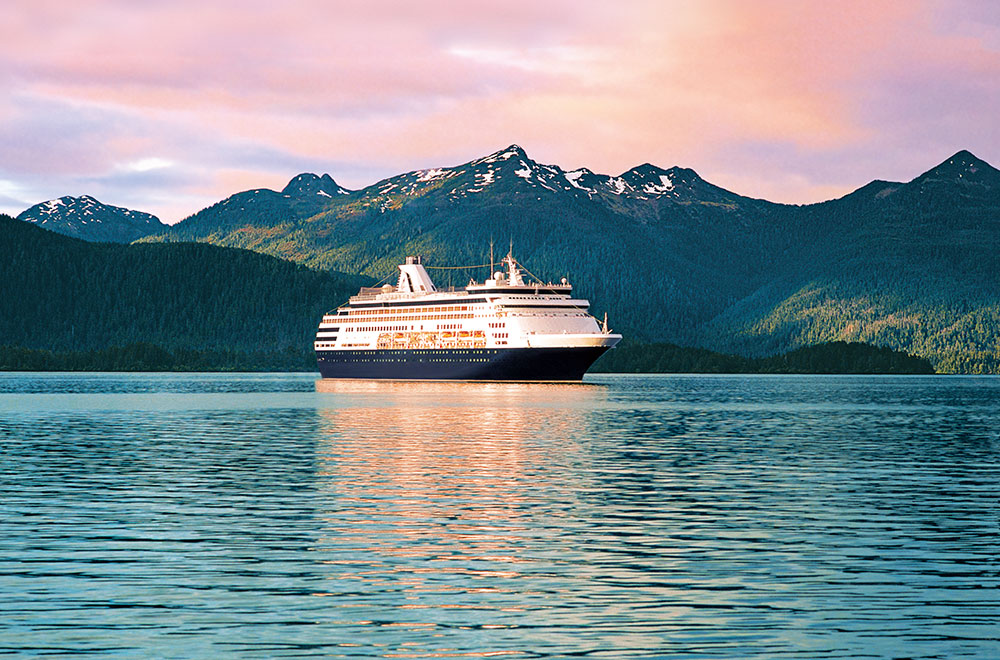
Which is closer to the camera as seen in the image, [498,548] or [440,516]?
[498,548]

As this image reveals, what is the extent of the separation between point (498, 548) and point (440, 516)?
272 inches

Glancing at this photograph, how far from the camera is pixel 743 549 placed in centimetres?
3534

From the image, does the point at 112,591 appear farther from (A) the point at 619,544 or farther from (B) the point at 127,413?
(B) the point at 127,413

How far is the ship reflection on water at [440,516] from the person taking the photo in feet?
92.7

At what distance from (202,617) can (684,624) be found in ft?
30.8

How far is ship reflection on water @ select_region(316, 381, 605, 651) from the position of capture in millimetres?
28266

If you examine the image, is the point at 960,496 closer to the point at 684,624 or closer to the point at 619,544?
the point at 619,544

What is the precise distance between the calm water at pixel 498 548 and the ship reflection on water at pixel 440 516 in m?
0.13

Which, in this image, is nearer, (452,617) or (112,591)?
(452,617)

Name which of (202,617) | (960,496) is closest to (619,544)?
(202,617)

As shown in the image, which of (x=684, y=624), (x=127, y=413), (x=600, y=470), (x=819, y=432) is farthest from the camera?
(x=127, y=413)

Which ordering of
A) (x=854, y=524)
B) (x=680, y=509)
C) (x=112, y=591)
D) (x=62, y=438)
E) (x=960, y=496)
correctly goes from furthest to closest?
(x=62, y=438) → (x=960, y=496) → (x=680, y=509) → (x=854, y=524) → (x=112, y=591)

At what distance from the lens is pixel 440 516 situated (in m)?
41.9

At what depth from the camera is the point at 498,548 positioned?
3522 centimetres
